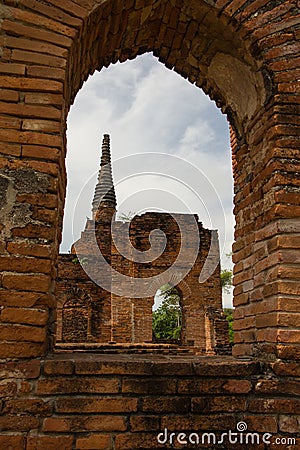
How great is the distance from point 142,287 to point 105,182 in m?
10.3

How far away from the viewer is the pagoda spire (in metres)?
20.4

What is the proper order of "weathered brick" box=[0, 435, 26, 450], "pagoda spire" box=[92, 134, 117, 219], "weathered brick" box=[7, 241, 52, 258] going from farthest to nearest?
"pagoda spire" box=[92, 134, 117, 219], "weathered brick" box=[7, 241, 52, 258], "weathered brick" box=[0, 435, 26, 450]

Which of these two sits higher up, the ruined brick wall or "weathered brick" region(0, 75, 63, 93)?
"weathered brick" region(0, 75, 63, 93)

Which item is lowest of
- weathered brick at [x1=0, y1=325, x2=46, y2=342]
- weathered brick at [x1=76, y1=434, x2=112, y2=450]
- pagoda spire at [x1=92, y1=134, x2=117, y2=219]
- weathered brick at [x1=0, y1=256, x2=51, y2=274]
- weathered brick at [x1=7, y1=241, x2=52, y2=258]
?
weathered brick at [x1=76, y1=434, x2=112, y2=450]

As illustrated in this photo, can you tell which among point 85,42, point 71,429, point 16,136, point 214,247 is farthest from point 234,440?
point 214,247

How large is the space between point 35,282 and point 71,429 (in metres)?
0.76

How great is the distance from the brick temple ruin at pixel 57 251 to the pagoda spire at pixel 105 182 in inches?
Result: 675

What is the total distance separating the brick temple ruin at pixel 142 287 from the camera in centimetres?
1295

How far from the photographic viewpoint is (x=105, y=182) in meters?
22.5

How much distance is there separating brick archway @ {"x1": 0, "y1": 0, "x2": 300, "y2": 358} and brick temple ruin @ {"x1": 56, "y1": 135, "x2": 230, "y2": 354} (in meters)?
9.97

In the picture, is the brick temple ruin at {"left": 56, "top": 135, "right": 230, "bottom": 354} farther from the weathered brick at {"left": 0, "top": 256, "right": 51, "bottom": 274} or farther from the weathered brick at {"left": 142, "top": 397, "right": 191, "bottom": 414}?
the weathered brick at {"left": 0, "top": 256, "right": 51, "bottom": 274}

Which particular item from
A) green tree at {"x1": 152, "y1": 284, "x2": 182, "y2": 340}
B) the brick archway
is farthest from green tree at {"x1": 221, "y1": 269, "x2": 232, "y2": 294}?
the brick archway

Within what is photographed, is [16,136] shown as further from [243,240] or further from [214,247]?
[214,247]

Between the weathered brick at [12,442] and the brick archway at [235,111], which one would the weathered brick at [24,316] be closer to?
the brick archway at [235,111]
